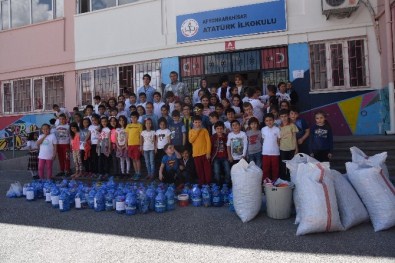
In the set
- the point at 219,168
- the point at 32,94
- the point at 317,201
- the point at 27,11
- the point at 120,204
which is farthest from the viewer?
the point at 27,11

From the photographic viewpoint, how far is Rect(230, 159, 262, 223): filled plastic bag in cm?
474

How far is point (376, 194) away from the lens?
166 inches

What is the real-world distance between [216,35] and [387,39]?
4.48 metres

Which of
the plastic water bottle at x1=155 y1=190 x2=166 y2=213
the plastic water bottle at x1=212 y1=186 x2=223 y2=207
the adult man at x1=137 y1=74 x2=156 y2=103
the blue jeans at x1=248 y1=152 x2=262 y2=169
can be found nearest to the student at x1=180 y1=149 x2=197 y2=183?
the blue jeans at x1=248 y1=152 x2=262 y2=169

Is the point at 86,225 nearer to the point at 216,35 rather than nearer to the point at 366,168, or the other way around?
the point at 366,168

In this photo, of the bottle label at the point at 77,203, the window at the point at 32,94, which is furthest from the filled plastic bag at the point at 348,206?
the window at the point at 32,94

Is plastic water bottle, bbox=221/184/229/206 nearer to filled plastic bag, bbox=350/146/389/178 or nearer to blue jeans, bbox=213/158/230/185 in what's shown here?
blue jeans, bbox=213/158/230/185

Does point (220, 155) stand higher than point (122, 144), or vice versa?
point (122, 144)

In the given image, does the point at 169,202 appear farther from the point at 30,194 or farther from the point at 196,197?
the point at 30,194

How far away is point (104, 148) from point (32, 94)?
724 cm

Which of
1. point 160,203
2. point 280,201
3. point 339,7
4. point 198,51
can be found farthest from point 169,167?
point 339,7

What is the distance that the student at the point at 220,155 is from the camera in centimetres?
652

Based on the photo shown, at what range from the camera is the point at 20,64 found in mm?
13594

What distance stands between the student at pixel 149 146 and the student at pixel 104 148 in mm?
929
